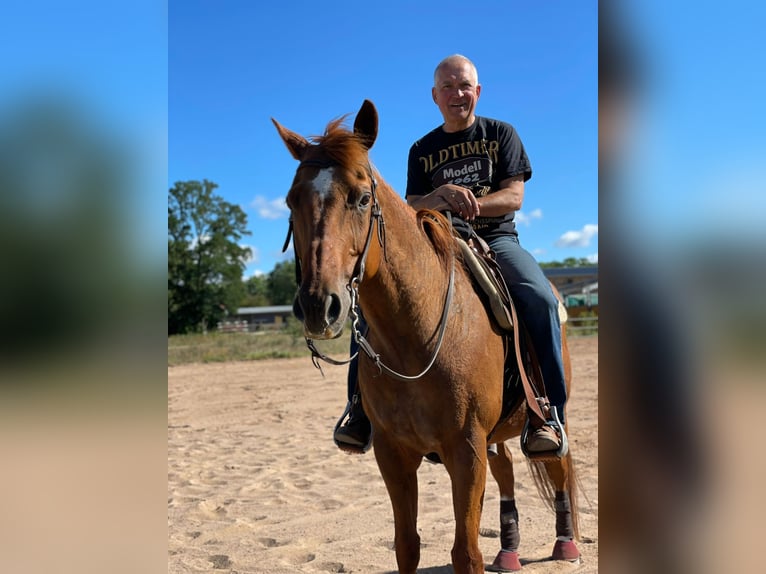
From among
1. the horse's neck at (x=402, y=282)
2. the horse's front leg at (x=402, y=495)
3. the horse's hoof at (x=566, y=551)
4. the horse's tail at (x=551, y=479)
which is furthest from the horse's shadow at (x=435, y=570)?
the horse's neck at (x=402, y=282)

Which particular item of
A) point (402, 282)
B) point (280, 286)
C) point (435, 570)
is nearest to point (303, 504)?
point (435, 570)

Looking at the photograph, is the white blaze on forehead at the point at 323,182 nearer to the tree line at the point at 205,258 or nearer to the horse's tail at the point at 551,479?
the horse's tail at the point at 551,479

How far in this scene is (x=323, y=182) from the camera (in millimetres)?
2508

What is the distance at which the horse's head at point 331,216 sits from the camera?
7.50ft

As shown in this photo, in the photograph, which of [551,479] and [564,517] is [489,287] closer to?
[551,479]

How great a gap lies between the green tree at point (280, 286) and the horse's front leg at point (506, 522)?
257 feet

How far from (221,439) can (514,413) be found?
692cm

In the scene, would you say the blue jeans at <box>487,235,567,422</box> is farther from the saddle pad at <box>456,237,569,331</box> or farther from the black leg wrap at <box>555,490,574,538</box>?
the black leg wrap at <box>555,490,574,538</box>

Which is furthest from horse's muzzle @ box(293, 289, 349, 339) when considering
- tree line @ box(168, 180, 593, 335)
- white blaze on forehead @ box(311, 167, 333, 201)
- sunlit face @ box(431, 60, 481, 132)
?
tree line @ box(168, 180, 593, 335)

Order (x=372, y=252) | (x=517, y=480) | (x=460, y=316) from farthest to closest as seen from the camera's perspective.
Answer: (x=517, y=480) → (x=460, y=316) → (x=372, y=252)

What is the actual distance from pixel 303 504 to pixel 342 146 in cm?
447
